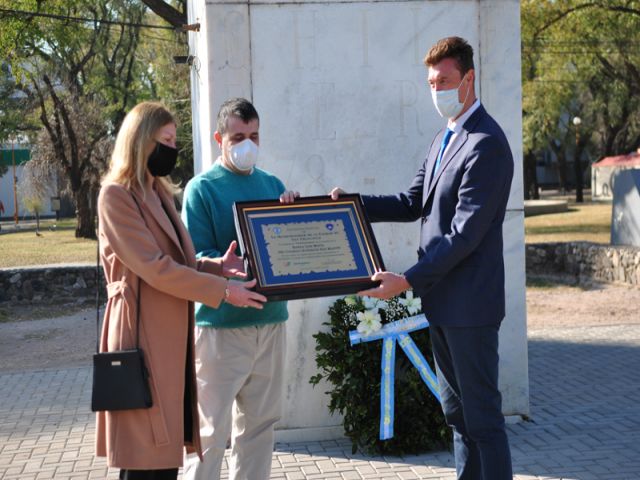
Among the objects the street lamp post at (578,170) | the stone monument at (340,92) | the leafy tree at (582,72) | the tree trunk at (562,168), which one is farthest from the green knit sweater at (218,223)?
the tree trunk at (562,168)

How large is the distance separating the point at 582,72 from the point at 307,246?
34.9 meters

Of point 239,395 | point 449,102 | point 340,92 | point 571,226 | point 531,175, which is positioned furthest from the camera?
point 531,175

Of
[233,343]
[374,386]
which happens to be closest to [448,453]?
[374,386]

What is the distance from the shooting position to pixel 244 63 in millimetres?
6504

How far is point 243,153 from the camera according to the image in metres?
4.62

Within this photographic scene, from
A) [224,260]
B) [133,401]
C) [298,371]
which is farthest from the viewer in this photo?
[298,371]

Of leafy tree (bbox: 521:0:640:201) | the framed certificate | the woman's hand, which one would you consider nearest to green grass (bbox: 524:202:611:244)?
leafy tree (bbox: 521:0:640:201)

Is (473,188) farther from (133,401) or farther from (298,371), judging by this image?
(298,371)

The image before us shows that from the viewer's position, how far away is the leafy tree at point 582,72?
22.5 meters

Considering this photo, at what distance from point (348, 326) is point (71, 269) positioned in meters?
11.9

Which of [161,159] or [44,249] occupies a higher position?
[161,159]

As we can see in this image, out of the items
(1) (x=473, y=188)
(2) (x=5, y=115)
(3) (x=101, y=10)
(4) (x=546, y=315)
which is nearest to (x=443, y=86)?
(1) (x=473, y=188)

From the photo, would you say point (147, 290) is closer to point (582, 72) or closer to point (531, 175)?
point (582, 72)

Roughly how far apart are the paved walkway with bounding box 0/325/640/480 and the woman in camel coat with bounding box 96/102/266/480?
236 cm
